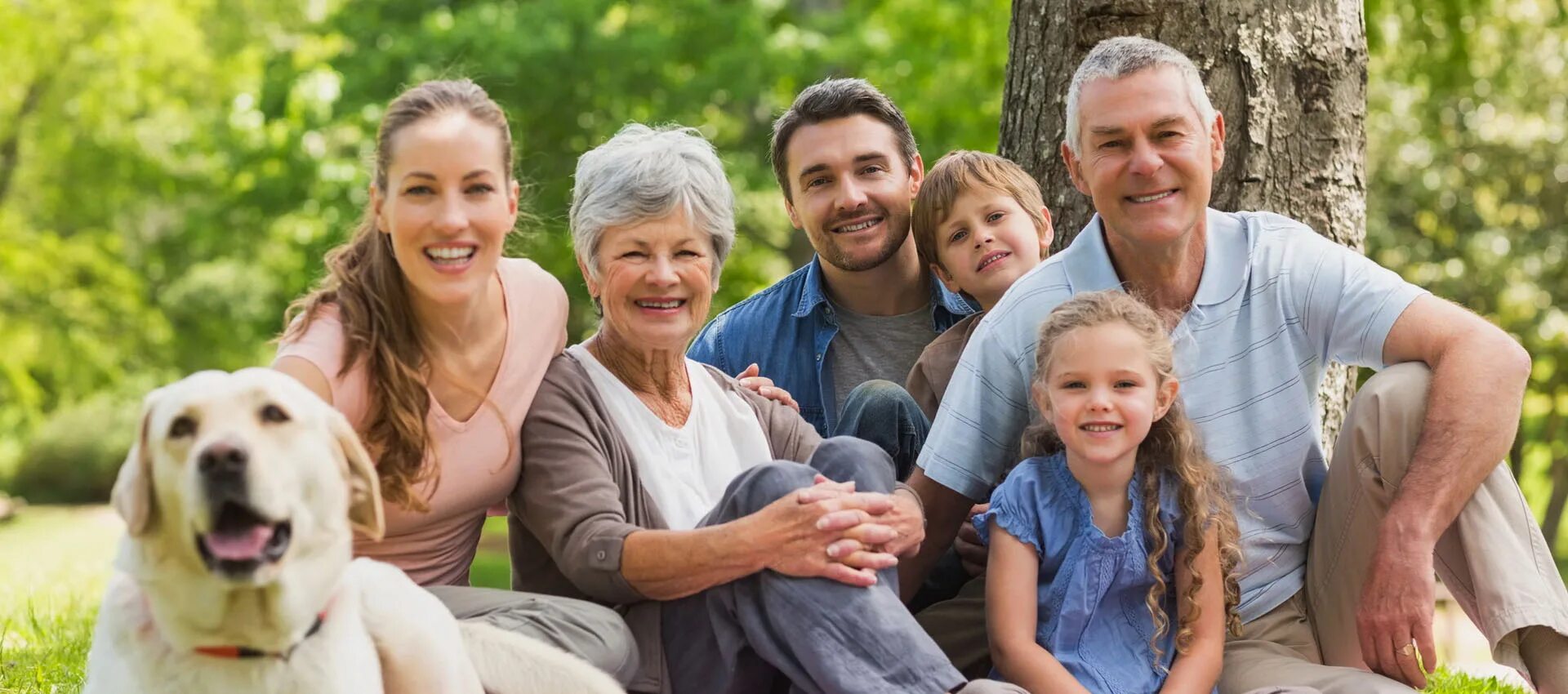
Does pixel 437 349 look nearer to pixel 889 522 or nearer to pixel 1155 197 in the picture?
pixel 889 522

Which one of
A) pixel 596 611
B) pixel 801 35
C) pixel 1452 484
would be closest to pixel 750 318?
pixel 596 611

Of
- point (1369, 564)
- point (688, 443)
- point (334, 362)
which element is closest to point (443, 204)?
point (334, 362)

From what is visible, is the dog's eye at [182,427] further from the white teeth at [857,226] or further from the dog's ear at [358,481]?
the white teeth at [857,226]

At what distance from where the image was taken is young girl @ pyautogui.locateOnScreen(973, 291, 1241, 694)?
325cm

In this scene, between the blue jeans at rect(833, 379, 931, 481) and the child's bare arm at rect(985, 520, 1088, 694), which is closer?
the child's bare arm at rect(985, 520, 1088, 694)

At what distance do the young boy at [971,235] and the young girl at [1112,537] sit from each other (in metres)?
0.77

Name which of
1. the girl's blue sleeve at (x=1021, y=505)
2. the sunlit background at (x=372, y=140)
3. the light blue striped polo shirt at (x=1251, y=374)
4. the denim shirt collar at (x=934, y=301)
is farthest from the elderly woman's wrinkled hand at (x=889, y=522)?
the sunlit background at (x=372, y=140)

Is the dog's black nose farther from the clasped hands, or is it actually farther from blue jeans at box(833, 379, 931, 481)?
blue jeans at box(833, 379, 931, 481)

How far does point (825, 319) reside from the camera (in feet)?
15.1

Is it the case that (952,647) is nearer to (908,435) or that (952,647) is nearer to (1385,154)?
(908,435)

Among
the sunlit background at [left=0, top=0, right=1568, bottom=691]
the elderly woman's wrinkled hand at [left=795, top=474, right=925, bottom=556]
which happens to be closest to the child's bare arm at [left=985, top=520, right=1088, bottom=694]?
the elderly woman's wrinkled hand at [left=795, top=474, right=925, bottom=556]

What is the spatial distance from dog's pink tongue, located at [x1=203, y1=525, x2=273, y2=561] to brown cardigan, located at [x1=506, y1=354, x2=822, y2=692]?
0.98 metres

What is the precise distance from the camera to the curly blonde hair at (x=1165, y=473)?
327 cm

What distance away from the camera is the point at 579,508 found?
3.17 metres
